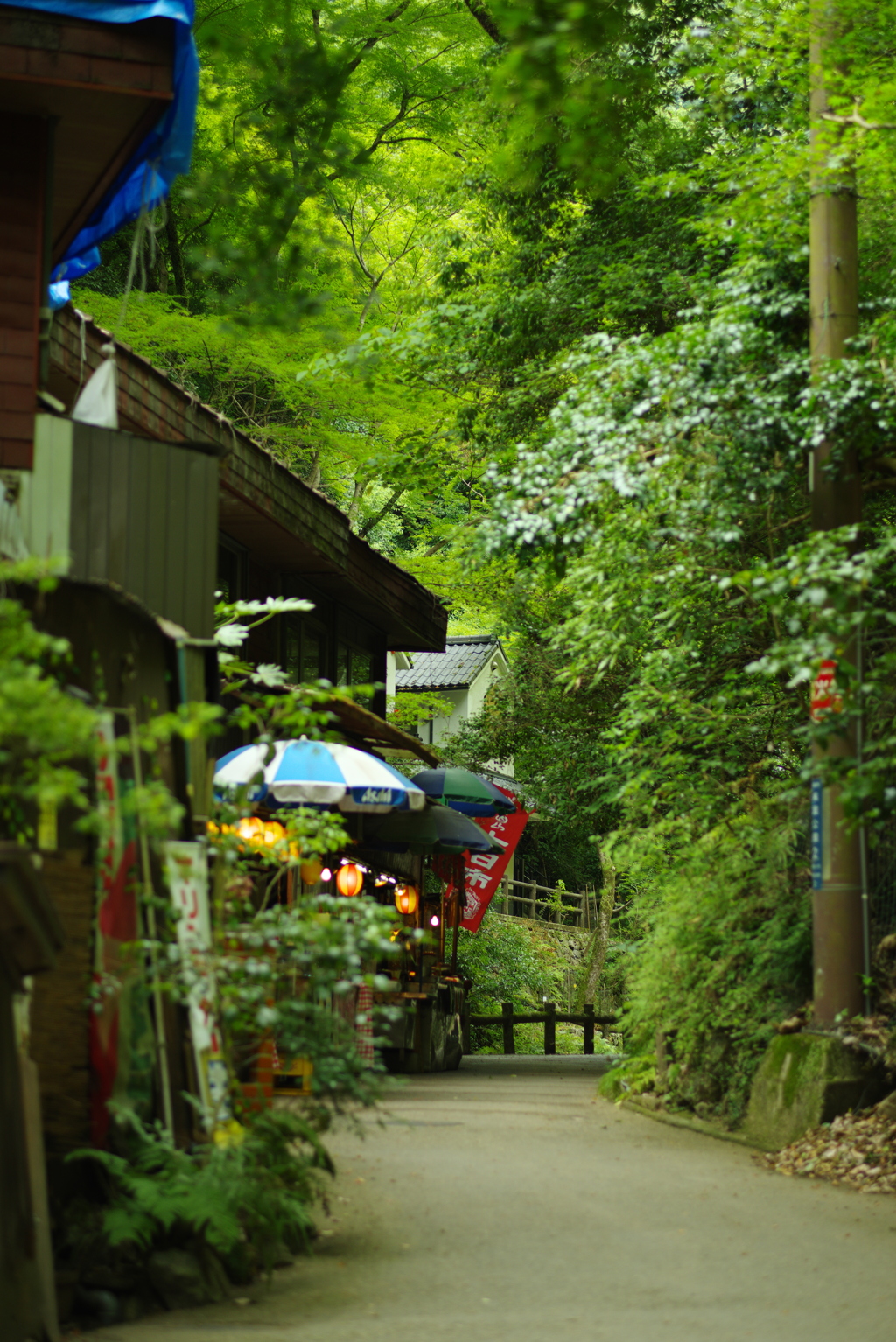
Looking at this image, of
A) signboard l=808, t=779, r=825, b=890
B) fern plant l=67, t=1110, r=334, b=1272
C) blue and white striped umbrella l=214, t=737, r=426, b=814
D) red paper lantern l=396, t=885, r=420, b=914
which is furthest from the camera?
red paper lantern l=396, t=885, r=420, b=914

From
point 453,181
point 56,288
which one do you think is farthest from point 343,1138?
point 453,181

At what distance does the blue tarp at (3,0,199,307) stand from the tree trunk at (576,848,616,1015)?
884 inches

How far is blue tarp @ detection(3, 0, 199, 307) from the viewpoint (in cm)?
758

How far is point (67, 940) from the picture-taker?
22.0 feet

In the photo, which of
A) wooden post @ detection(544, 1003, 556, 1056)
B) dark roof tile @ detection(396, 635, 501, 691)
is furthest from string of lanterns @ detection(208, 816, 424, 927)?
dark roof tile @ detection(396, 635, 501, 691)

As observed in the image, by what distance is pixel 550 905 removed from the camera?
32344mm

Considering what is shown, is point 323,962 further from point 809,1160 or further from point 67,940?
point 809,1160

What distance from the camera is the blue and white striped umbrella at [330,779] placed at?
41.1ft

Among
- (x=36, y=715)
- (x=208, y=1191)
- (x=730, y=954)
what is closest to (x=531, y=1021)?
(x=730, y=954)

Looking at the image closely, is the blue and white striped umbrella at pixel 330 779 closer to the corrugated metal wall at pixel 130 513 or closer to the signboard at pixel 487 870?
the corrugated metal wall at pixel 130 513

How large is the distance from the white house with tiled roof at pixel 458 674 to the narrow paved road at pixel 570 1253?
29.4m

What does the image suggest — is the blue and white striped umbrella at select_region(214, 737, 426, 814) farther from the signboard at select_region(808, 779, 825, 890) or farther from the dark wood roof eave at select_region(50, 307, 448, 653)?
the signboard at select_region(808, 779, 825, 890)

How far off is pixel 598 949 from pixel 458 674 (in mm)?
12018

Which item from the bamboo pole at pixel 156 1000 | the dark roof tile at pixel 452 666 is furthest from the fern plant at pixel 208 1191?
the dark roof tile at pixel 452 666
